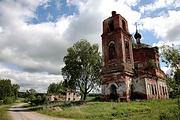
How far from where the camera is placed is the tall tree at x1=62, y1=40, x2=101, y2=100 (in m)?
41.5

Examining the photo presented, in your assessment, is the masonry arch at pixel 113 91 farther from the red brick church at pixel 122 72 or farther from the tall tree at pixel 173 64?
the tall tree at pixel 173 64

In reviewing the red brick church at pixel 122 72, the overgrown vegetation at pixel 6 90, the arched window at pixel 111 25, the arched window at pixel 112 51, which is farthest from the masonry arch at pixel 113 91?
the overgrown vegetation at pixel 6 90

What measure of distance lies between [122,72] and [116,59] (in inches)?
108

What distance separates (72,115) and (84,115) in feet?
4.13

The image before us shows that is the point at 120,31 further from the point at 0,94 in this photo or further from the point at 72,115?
the point at 0,94

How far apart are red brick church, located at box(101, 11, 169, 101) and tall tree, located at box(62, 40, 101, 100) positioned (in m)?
5.42

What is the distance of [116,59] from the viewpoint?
35375 millimetres

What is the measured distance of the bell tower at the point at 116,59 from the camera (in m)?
33.5

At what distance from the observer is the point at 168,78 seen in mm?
18219

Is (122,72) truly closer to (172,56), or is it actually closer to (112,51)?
(112,51)

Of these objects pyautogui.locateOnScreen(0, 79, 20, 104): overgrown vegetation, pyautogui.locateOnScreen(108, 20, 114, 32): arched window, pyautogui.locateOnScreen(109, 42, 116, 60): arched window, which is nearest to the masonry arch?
pyautogui.locateOnScreen(109, 42, 116, 60): arched window

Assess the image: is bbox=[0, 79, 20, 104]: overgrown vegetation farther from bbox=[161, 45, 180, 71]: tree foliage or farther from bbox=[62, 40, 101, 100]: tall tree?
bbox=[161, 45, 180, 71]: tree foliage

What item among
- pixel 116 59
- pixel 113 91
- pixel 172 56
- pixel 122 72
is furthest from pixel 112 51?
pixel 172 56

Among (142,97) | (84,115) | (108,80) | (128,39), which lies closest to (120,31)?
(128,39)
